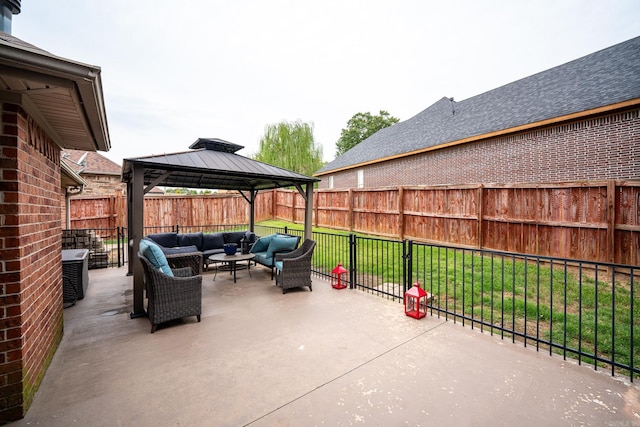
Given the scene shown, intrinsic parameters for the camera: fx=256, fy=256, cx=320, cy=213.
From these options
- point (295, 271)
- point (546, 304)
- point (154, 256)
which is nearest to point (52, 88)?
point (154, 256)

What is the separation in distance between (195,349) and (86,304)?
10.2 feet

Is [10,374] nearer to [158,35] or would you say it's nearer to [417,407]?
[417,407]

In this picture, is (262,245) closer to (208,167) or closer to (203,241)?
(203,241)

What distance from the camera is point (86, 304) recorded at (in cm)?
456

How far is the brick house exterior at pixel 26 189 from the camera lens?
1.64 metres

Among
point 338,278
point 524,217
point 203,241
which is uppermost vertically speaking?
point 524,217

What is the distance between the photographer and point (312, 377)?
8.10 ft

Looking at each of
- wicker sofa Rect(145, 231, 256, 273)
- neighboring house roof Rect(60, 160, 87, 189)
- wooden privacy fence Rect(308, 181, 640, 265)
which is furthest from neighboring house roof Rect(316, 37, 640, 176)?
neighboring house roof Rect(60, 160, 87, 189)

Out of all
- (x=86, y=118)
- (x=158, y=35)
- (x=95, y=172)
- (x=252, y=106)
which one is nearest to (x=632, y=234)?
(x=86, y=118)

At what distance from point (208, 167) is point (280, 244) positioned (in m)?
2.31

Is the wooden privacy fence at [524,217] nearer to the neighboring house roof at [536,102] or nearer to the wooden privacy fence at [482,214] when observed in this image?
the wooden privacy fence at [482,214]

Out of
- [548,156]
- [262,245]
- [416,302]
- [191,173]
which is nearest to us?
[416,302]

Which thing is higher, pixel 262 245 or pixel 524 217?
pixel 524 217

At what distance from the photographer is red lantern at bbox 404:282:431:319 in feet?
12.5
